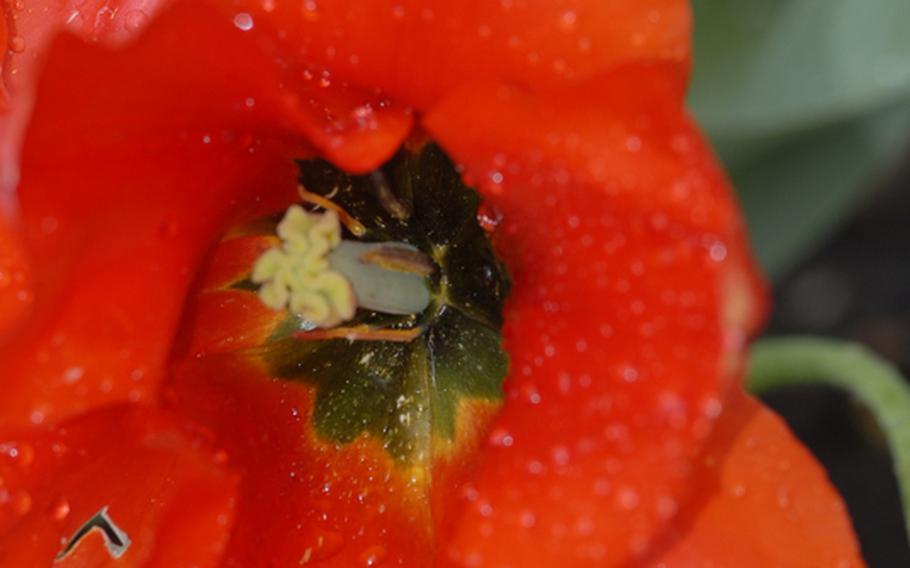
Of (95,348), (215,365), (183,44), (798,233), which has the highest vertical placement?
(183,44)

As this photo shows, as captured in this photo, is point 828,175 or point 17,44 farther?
point 828,175

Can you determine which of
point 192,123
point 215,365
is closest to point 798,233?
point 215,365

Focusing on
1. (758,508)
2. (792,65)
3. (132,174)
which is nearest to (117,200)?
(132,174)

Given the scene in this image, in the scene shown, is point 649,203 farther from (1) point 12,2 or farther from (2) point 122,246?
(1) point 12,2

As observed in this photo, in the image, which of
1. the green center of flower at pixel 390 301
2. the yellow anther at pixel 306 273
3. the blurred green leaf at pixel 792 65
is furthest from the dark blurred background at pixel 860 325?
the yellow anther at pixel 306 273

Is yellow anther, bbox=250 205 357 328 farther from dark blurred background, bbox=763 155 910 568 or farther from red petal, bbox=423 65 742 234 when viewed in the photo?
dark blurred background, bbox=763 155 910 568

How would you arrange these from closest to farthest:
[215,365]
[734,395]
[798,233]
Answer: [734,395] < [215,365] < [798,233]

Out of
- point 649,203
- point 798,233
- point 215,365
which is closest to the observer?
point 649,203

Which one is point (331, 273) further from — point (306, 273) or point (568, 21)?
point (568, 21)
